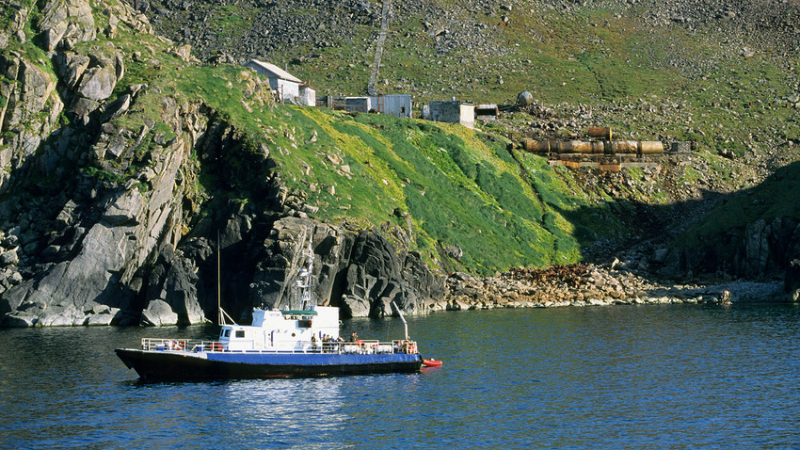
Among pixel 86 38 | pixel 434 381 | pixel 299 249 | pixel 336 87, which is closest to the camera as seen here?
pixel 434 381

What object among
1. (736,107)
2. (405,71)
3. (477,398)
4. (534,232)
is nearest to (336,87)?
(405,71)

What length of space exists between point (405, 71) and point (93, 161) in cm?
10278

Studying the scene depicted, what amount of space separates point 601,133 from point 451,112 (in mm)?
27528

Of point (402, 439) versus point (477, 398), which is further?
point (477, 398)

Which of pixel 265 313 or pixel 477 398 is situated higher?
pixel 265 313

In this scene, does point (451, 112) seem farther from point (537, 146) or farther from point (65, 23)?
point (65, 23)

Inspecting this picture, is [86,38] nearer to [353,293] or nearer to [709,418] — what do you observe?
[353,293]

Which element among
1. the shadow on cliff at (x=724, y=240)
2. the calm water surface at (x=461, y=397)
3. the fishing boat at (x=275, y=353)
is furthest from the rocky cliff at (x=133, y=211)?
the shadow on cliff at (x=724, y=240)

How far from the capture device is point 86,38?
117 meters

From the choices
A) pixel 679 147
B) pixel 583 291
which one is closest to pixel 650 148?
pixel 679 147

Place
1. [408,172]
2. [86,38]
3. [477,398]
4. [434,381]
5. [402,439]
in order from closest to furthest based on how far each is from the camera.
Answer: [402,439]
[477,398]
[434,381]
[86,38]
[408,172]

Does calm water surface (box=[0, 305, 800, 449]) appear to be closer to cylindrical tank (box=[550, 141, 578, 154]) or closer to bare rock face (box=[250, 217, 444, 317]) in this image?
bare rock face (box=[250, 217, 444, 317])

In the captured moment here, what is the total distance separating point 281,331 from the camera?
249ft

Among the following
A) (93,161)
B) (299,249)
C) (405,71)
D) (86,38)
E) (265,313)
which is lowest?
(265,313)
